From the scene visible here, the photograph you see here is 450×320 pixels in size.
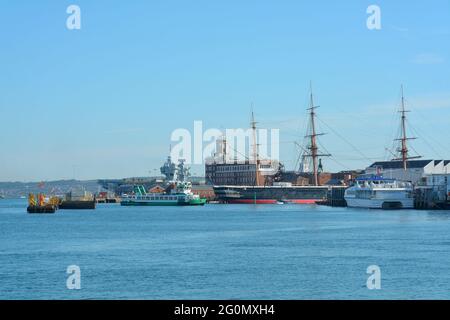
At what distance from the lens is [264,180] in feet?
556

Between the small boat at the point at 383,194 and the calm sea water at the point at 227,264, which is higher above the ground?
the small boat at the point at 383,194

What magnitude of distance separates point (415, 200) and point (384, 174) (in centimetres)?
3002

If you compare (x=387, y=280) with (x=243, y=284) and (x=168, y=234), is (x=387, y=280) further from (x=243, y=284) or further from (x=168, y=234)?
(x=168, y=234)

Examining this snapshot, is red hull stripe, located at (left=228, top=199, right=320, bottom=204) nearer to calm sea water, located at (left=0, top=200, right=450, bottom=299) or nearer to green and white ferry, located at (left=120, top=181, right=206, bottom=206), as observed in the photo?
green and white ferry, located at (left=120, top=181, right=206, bottom=206)

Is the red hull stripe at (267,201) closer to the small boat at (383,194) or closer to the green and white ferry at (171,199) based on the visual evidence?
the green and white ferry at (171,199)

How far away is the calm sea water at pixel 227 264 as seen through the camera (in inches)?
907

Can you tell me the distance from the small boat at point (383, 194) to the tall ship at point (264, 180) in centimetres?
2737

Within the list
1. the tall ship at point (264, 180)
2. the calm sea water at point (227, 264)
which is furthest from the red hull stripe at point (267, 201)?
the calm sea water at point (227, 264)

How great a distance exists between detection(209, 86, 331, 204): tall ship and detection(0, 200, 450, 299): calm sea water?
86.7 meters

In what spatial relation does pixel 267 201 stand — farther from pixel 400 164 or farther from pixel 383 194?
pixel 383 194

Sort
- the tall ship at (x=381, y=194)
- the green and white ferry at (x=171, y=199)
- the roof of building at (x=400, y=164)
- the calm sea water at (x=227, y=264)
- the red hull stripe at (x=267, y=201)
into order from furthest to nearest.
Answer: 1. the red hull stripe at (x=267, y=201)
2. the roof of building at (x=400, y=164)
3. the green and white ferry at (x=171, y=199)
4. the tall ship at (x=381, y=194)
5. the calm sea water at (x=227, y=264)

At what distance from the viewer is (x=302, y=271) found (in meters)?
27.6

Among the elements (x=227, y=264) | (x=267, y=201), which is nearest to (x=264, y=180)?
(x=267, y=201)
